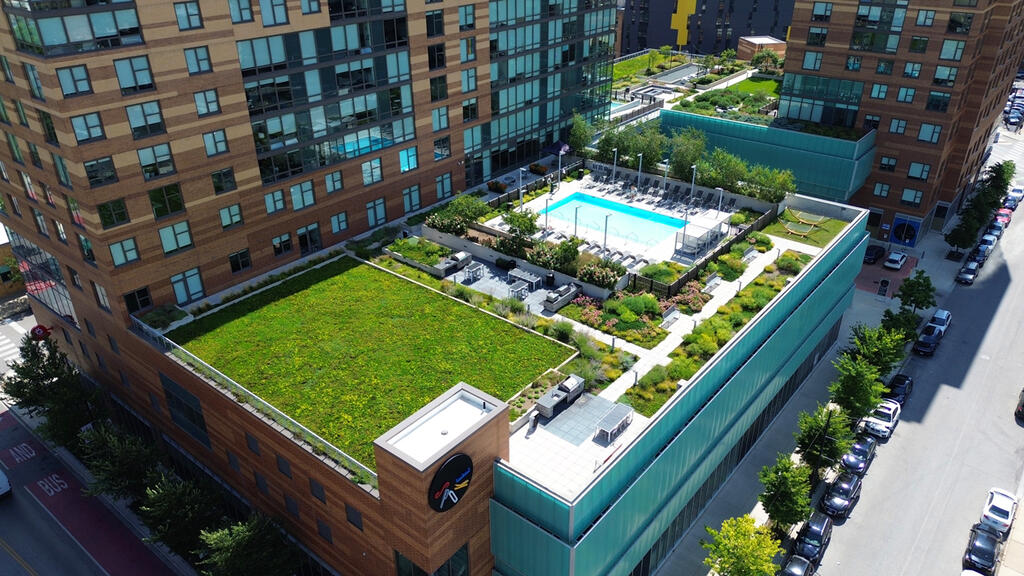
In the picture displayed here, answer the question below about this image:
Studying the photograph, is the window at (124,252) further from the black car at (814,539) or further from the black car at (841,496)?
the black car at (841,496)

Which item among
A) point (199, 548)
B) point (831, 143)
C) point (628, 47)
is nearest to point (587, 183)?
point (831, 143)

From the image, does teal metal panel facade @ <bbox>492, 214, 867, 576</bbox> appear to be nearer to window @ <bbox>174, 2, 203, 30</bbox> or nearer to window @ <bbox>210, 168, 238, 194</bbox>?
window @ <bbox>210, 168, 238, 194</bbox>

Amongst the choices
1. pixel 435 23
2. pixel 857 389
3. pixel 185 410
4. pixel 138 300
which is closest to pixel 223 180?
pixel 138 300

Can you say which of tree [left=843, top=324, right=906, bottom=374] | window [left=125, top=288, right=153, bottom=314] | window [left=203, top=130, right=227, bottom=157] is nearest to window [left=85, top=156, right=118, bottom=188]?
window [left=203, top=130, right=227, bottom=157]

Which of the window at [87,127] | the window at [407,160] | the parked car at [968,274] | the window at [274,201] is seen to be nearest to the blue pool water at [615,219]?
the window at [407,160]

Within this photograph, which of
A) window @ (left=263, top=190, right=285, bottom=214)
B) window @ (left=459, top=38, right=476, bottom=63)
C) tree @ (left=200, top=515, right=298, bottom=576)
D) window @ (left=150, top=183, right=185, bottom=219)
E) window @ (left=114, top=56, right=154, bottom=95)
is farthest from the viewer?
window @ (left=459, top=38, right=476, bottom=63)

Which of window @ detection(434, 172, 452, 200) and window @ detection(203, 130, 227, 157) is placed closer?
window @ detection(203, 130, 227, 157)

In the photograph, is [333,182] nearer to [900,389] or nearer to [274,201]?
[274,201]
